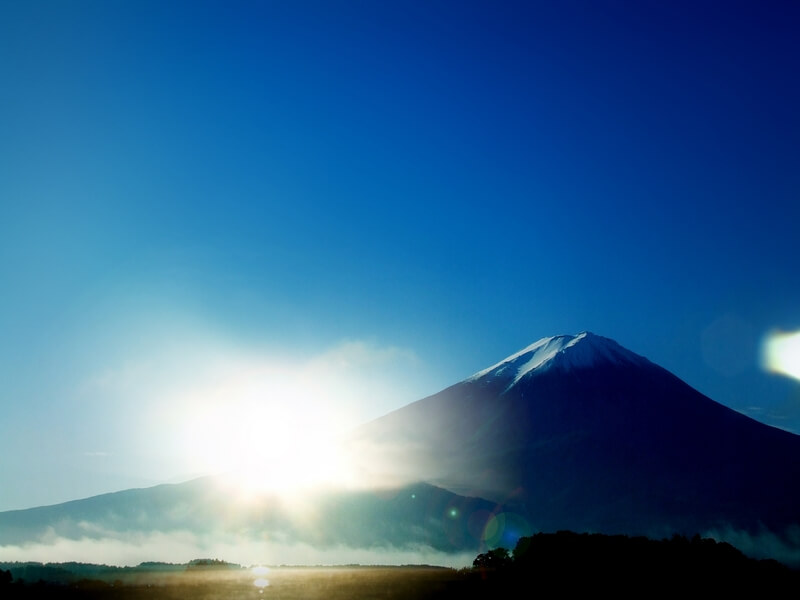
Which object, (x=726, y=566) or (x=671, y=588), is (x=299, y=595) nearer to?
(x=671, y=588)

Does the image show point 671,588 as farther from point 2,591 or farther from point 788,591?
point 2,591

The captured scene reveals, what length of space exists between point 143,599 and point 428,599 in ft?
132

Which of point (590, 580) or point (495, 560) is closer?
point (590, 580)

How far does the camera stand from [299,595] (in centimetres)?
9606

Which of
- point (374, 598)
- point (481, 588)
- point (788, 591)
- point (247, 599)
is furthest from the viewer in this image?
point (481, 588)

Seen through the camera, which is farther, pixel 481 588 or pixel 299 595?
pixel 481 588

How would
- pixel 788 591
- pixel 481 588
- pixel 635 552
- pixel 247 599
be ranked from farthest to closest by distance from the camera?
pixel 635 552 < pixel 481 588 < pixel 788 591 < pixel 247 599

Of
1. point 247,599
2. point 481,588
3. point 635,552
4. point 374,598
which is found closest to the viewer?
point 247,599

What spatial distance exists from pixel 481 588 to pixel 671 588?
29.9 m

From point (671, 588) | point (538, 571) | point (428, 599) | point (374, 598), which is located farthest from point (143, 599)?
point (671, 588)

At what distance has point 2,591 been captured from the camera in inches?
3762

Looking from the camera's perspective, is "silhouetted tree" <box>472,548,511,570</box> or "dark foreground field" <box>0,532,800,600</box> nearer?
"dark foreground field" <box>0,532,800,600</box>

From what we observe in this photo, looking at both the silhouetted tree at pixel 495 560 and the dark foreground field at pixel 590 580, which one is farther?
the silhouetted tree at pixel 495 560

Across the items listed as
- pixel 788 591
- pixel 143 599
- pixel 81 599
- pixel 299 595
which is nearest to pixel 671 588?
pixel 788 591
